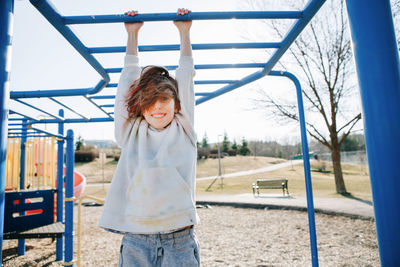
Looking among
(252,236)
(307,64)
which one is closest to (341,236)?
(252,236)

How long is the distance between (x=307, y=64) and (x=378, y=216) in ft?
28.9

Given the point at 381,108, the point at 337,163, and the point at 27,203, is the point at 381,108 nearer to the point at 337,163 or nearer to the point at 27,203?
the point at 27,203

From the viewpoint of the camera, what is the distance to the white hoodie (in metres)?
1.08

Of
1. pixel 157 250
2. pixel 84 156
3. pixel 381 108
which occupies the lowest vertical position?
pixel 157 250

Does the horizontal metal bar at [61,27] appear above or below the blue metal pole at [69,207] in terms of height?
above

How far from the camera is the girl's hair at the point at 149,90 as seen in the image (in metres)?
1.26

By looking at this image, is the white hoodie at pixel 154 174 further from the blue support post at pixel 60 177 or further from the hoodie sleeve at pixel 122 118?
the blue support post at pixel 60 177

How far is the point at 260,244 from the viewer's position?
13.8 ft

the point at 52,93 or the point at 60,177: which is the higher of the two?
the point at 52,93

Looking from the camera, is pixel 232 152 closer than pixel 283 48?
No

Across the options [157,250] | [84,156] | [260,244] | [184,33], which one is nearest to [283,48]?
[184,33]

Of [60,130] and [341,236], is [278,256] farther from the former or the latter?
[60,130]

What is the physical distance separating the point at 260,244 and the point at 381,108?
4.02m

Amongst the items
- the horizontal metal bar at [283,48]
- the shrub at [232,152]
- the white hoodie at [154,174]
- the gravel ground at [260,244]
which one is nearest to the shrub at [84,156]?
the shrub at [232,152]
